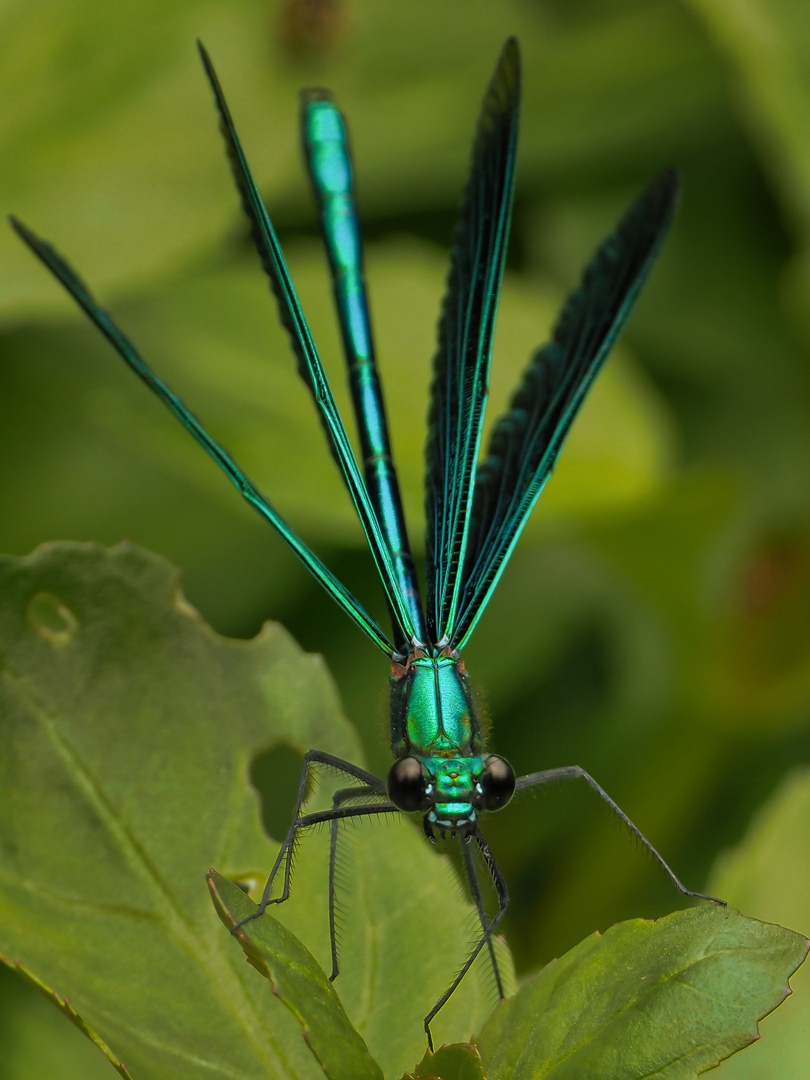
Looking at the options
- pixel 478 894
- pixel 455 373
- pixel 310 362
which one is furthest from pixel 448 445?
pixel 478 894

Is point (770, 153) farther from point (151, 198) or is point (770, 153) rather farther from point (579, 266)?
point (151, 198)

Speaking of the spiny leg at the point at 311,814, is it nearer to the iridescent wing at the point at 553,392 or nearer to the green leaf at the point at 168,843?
the green leaf at the point at 168,843

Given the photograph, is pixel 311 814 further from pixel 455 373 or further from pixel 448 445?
pixel 455 373

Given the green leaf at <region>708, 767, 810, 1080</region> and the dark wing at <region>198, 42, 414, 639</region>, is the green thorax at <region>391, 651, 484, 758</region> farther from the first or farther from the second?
the green leaf at <region>708, 767, 810, 1080</region>

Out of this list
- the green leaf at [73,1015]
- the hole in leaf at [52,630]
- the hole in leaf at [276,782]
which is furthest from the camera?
the hole in leaf at [276,782]

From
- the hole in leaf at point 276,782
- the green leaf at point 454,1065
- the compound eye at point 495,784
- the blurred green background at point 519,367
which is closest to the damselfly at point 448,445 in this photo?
the compound eye at point 495,784

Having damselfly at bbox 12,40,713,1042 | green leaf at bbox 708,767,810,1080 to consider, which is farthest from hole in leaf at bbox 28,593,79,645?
green leaf at bbox 708,767,810,1080

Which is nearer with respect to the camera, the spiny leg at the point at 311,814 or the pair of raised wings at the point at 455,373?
the spiny leg at the point at 311,814
